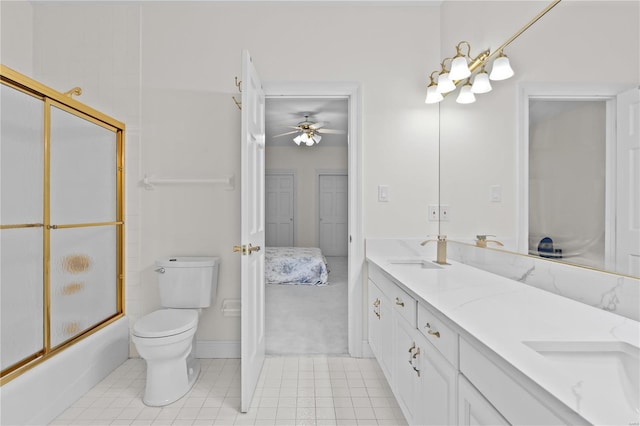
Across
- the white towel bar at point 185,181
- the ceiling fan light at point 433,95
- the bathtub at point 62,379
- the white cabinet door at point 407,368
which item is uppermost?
the ceiling fan light at point 433,95

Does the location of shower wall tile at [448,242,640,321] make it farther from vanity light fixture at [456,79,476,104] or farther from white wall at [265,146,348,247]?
white wall at [265,146,348,247]

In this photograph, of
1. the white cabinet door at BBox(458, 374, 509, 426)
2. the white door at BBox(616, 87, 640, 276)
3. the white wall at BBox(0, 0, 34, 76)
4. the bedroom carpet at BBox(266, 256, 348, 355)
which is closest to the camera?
the white cabinet door at BBox(458, 374, 509, 426)

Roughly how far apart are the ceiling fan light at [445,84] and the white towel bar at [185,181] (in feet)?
5.17

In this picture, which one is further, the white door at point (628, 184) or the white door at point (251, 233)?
the white door at point (251, 233)

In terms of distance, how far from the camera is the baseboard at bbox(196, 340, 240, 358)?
8.02 ft

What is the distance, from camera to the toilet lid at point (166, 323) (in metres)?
1.82

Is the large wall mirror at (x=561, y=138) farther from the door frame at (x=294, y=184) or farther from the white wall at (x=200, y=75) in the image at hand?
the door frame at (x=294, y=184)

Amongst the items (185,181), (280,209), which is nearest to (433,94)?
(185,181)

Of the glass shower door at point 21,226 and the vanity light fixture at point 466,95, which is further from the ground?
the vanity light fixture at point 466,95

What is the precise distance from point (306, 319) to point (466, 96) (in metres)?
2.33

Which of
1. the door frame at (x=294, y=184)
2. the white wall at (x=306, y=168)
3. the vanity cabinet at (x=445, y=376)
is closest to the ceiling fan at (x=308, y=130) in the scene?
the white wall at (x=306, y=168)

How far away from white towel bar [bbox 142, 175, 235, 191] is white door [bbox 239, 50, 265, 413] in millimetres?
268

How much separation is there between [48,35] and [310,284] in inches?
144


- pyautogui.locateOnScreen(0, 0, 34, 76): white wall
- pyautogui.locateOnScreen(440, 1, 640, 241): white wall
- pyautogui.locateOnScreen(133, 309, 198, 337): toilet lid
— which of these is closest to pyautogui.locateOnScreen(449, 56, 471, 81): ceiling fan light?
pyautogui.locateOnScreen(440, 1, 640, 241): white wall
